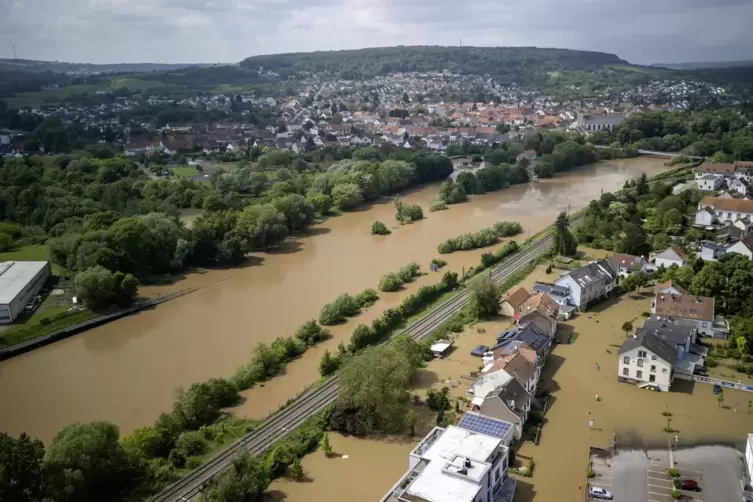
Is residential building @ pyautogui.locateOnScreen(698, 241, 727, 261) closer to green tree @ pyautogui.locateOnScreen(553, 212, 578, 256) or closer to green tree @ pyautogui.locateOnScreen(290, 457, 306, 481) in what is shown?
green tree @ pyautogui.locateOnScreen(553, 212, 578, 256)

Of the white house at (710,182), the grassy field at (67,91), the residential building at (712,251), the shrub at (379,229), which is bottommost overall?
the shrub at (379,229)

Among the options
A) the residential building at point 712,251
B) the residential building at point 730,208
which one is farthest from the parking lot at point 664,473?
the residential building at point 730,208

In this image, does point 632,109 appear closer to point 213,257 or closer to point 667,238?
point 667,238

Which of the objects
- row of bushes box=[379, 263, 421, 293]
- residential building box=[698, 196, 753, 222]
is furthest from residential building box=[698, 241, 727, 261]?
row of bushes box=[379, 263, 421, 293]

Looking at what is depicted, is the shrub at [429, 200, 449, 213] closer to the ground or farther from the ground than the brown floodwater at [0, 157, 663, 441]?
farther from the ground

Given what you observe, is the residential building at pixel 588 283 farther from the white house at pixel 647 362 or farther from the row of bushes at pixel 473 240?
the row of bushes at pixel 473 240

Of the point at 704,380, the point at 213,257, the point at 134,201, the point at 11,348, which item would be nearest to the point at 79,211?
the point at 134,201
